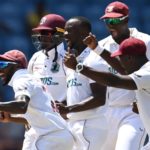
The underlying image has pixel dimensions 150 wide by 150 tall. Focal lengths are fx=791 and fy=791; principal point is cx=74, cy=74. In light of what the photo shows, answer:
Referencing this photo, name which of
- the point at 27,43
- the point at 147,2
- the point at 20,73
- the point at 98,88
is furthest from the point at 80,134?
the point at 147,2

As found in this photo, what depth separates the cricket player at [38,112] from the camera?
19.3 ft

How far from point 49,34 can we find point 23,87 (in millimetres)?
1359

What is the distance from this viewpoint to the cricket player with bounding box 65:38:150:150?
5449 mm

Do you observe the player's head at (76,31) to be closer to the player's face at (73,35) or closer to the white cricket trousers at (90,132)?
the player's face at (73,35)

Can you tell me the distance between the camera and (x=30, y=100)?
5844 millimetres

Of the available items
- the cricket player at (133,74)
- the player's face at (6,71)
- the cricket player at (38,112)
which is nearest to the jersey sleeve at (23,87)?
the cricket player at (38,112)

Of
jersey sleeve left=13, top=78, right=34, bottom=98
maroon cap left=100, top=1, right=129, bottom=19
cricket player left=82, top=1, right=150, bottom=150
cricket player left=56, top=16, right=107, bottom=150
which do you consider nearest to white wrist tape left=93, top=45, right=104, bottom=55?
cricket player left=82, top=1, right=150, bottom=150

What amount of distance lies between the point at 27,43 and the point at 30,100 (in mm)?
5783

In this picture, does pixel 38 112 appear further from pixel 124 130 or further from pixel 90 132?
pixel 124 130

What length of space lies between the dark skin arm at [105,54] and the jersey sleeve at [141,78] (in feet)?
2.38

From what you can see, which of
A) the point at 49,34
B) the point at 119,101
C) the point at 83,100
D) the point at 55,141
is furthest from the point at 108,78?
the point at 49,34

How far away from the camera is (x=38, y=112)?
5.91 meters

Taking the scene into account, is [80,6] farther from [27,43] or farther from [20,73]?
[20,73]

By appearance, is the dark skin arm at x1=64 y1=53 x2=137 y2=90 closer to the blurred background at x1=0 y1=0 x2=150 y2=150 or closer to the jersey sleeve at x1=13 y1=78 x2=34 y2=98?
the jersey sleeve at x1=13 y1=78 x2=34 y2=98
